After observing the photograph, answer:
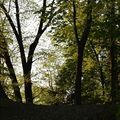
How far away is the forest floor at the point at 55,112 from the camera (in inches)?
614

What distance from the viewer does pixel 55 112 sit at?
53.6 feet

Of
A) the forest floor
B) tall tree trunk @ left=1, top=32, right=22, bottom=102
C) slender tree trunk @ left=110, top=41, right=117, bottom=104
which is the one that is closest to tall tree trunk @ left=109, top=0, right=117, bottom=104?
slender tree trunk @ left=110, top=41, right=117, bottom=104

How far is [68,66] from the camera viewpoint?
121 ft

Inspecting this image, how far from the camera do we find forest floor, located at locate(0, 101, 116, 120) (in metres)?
15.6

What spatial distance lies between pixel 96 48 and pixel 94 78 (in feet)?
14.7

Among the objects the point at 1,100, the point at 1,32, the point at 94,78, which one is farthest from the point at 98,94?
the point at 1,100

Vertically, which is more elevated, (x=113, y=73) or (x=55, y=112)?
(x=113, y=73)

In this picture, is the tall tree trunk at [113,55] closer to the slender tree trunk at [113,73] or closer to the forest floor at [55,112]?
the slender tree trunk at [113,73]

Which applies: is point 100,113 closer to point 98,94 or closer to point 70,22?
point 70,22

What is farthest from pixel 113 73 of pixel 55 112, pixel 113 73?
pixel 55 112

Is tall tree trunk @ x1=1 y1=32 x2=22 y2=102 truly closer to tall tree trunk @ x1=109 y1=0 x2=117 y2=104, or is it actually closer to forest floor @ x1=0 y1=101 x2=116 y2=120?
forest floor @ x1=0 y1=101 x2=116 y2=120

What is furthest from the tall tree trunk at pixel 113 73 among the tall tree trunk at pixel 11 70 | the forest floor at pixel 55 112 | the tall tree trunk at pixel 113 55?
the forest floor at pixel 55 112

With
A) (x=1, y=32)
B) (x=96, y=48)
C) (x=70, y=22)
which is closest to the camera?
(x=1, y=32)

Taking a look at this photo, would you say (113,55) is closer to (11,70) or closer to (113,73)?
(113,73)
